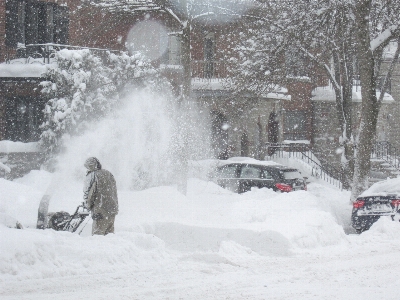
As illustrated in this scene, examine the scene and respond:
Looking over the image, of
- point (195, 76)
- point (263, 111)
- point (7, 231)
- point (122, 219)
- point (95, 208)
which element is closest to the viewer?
point (7, 231)

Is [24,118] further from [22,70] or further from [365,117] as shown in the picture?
[365,117]

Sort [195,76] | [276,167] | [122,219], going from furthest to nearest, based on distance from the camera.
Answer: [195,76], [276,167], [122,219]

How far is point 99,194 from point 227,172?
33.2 ft

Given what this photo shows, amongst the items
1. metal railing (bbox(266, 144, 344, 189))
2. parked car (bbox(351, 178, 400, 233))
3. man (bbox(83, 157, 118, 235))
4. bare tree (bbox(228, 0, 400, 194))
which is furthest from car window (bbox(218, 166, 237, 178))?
man (bbox(83, 157, 118, 235))

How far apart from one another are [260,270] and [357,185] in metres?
9.17

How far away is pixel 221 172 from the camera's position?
64.5 ft

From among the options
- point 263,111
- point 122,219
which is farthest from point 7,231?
point 263,111

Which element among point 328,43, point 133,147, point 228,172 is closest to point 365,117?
point 328,43

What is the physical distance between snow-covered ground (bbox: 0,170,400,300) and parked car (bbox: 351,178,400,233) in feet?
1.37

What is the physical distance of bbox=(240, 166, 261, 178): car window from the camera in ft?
62.8

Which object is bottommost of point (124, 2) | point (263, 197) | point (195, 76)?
point (263, 197)

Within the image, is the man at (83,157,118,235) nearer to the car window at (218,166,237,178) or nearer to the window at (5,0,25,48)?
the car window at (218,166,237,178)

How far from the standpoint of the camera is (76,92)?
19.7 meters

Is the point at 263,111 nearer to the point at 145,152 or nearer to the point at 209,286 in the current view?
the point at 145,152
